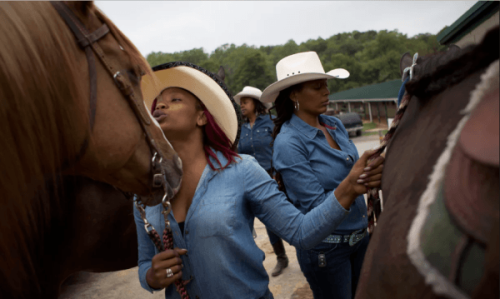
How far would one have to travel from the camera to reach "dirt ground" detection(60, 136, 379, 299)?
3719 mm

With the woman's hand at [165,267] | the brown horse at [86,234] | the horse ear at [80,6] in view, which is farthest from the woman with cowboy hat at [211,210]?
the brown horse at [86,234]

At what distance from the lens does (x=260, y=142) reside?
4.95 m

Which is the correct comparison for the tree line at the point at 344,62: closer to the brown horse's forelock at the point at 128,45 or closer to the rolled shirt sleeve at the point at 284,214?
the rolled shirt sleeve at the point at 284,214

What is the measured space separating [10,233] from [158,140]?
629 millimetres

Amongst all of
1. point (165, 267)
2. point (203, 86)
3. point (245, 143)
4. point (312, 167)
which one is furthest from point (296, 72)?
point (245, 143)

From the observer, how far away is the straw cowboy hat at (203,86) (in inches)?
72.3

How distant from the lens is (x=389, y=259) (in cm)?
73

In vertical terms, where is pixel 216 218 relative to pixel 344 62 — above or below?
above

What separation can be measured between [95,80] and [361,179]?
1035mm

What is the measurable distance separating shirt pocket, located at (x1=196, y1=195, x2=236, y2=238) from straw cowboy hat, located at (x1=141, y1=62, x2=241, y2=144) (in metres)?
0.50

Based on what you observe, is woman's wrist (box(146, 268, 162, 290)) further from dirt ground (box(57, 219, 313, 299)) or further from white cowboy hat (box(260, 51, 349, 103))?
dirt ground (box(57, 219, 313, 299))

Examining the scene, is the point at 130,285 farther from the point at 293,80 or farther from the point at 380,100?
the point at 380,100

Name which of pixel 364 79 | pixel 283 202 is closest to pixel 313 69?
pixel 283 202

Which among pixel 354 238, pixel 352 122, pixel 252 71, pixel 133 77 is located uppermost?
pixel 133 77
